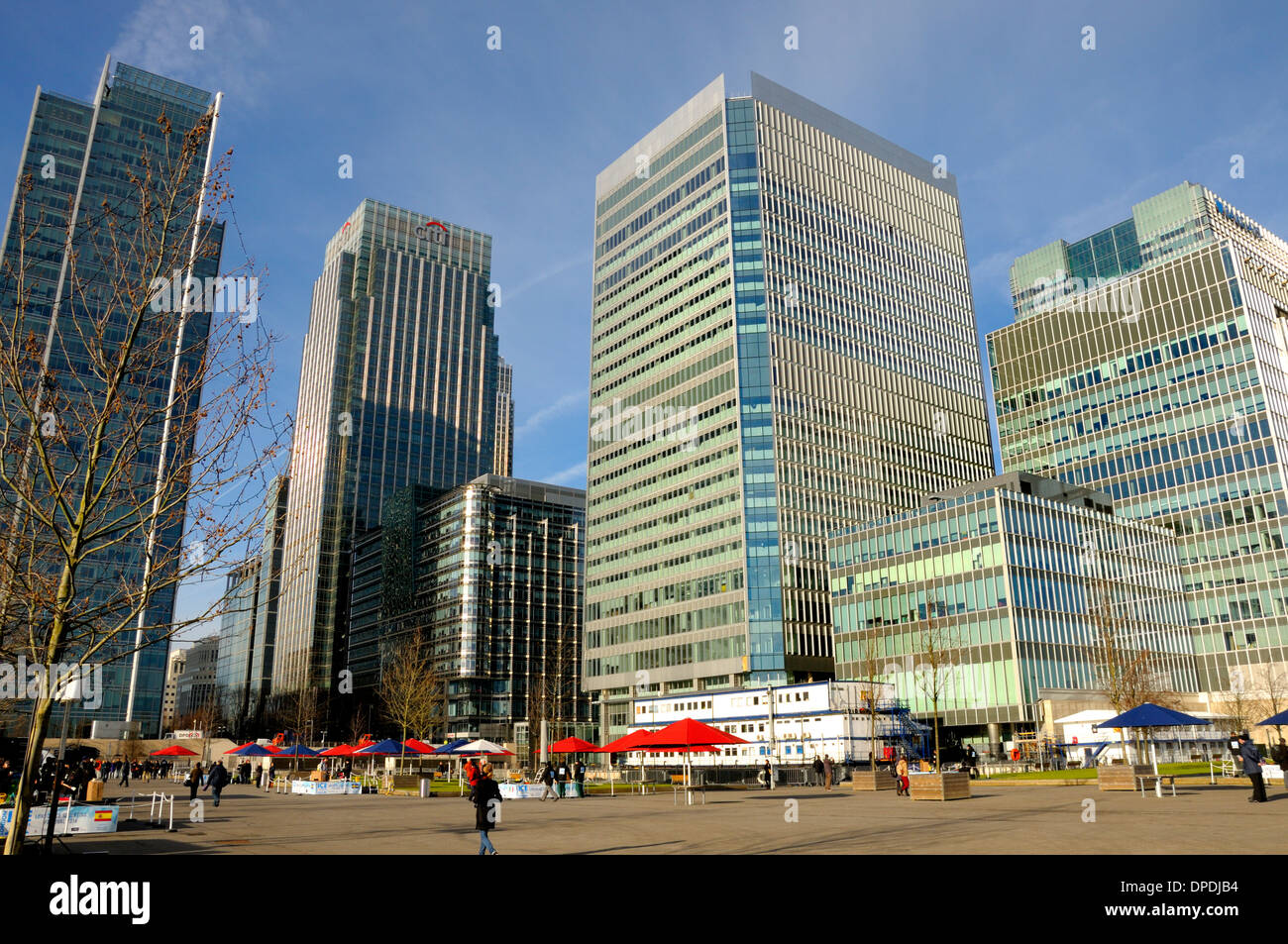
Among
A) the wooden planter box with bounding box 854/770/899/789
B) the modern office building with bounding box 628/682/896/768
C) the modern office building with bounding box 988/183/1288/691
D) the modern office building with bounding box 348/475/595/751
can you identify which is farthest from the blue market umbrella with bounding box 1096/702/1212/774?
the modern office building with bounding box 348/475/595/751

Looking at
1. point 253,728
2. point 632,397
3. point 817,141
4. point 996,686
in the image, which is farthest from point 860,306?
point 253,728

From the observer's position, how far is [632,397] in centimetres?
12744

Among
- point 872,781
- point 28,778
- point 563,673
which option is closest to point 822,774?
point 872,781

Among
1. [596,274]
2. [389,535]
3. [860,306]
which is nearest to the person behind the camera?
[860,306]

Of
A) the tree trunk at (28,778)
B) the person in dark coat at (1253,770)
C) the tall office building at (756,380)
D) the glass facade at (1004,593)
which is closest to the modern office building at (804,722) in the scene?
the glass facade at (1004,593)

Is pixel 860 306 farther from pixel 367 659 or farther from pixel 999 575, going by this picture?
pixel 367 659

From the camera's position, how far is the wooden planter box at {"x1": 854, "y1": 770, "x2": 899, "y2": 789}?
44281 millimetres

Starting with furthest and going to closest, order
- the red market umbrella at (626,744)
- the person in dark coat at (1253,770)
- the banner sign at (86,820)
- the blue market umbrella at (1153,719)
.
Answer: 1. the red market umbrella at (626,744)
2. the blue market umbrella at (1153,719)
3. the person in dark coat at (1253,770)
4. the banner sign at (86,820)

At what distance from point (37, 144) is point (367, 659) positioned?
117033 millimetres

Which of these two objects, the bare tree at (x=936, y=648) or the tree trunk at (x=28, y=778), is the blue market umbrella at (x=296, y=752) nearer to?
the tree trunk at (x=28, y=778)

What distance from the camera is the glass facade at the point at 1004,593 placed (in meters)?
79.7
